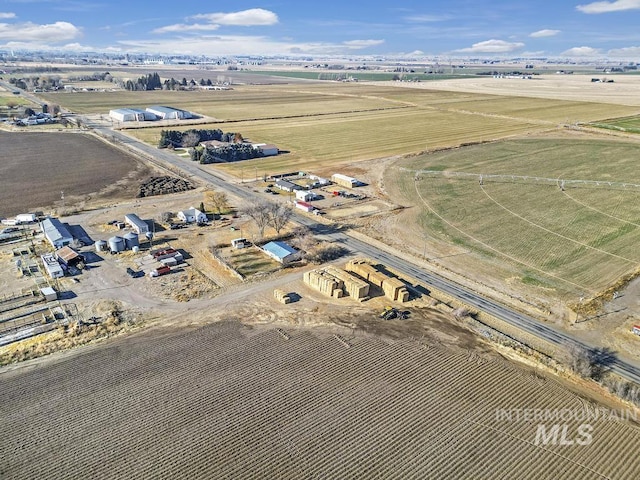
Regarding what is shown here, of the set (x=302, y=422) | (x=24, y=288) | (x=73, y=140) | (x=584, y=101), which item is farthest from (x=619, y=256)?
(x=584, y=101)

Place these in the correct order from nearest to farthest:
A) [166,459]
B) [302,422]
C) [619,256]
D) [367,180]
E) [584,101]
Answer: [166,459]
[302,422]
[619,256]
[367,180]
[584,101]

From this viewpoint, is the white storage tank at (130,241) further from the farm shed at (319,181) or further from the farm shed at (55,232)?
the farm shed at (319,181)

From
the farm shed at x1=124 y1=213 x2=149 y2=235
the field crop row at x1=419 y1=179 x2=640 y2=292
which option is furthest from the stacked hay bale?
the field crop row at x1=419 y1=179 x2=640 y2=292

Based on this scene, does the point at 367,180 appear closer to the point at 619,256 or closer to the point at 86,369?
the point at 619,256

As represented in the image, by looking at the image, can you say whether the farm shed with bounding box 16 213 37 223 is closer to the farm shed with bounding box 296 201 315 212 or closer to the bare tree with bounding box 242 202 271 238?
the bare tree with bounding box 242 202 271 238

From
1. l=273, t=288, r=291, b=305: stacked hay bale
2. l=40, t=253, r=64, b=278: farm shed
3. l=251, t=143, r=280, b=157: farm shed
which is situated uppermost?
l=251, t=143, r=280, b=157: farm shed

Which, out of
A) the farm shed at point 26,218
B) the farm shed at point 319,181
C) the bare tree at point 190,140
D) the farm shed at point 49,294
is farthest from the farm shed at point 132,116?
the farm shed at point 49,294

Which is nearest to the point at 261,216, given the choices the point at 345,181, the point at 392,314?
the point at 392,314
